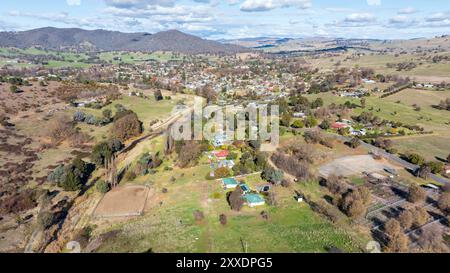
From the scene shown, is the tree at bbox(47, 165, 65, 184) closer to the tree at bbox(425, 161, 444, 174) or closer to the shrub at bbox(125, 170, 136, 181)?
the shrub at bbox(125, 170, 136, 181)

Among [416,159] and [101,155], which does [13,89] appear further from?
[416,159]

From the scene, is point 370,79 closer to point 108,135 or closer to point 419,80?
point 419,80

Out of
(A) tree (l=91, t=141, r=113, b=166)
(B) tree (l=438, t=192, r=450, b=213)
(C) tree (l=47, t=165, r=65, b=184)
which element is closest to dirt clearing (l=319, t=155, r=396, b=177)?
(B) tree (l=438, t=192, r=450, b=213)

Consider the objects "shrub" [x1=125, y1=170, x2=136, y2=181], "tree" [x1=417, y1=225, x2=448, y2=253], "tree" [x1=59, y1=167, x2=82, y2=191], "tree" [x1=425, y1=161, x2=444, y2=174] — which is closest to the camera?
"tree" [x1=417, y1=225, x2=448, y2=253]

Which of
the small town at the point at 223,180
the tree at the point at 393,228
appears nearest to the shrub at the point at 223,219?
the small town at the point at 223,180
